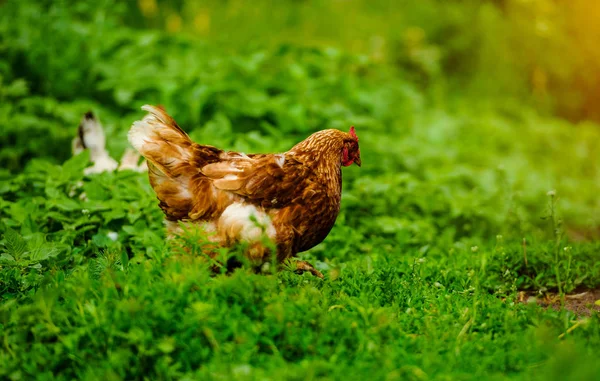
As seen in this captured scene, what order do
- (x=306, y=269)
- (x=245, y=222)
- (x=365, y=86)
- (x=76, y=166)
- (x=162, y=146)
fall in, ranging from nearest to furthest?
(x=245, y=222)
(x=162, y=146)
(x=306, y=269)
(x=76, y=166)
(x=365, y=86)

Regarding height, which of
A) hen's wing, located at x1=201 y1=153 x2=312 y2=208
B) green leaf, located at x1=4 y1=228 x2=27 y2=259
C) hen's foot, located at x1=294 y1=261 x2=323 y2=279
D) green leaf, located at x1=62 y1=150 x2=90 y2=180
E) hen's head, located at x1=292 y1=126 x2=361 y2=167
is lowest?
hen's foot, located at x1=294 y1=261 x2=323 y2=279

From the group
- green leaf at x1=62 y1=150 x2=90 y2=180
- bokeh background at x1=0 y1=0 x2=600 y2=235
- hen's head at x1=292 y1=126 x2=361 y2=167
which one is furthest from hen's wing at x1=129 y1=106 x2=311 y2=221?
bokeh background at x1=0 y1=0 x2=600 y2=235

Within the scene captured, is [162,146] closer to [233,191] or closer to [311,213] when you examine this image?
[233,191]

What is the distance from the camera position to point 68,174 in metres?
4.48

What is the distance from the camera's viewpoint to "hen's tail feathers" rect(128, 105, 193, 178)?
329 centimetres

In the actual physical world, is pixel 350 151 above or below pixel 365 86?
above

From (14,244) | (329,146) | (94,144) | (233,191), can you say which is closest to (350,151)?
(329,146)

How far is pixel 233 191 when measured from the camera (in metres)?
3.27

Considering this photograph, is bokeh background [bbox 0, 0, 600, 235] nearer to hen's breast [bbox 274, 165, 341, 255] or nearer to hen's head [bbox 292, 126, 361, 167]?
hen's head [bbox 292, 126, 361, 167]

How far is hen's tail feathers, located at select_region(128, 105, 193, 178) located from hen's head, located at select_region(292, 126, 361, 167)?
2.08ft

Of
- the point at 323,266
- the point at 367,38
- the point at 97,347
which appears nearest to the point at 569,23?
the point at 367,38

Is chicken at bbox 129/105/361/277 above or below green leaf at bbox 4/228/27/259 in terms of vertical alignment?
above

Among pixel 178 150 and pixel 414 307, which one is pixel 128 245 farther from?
pixel 414 307

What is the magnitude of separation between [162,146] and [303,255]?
1.27m
